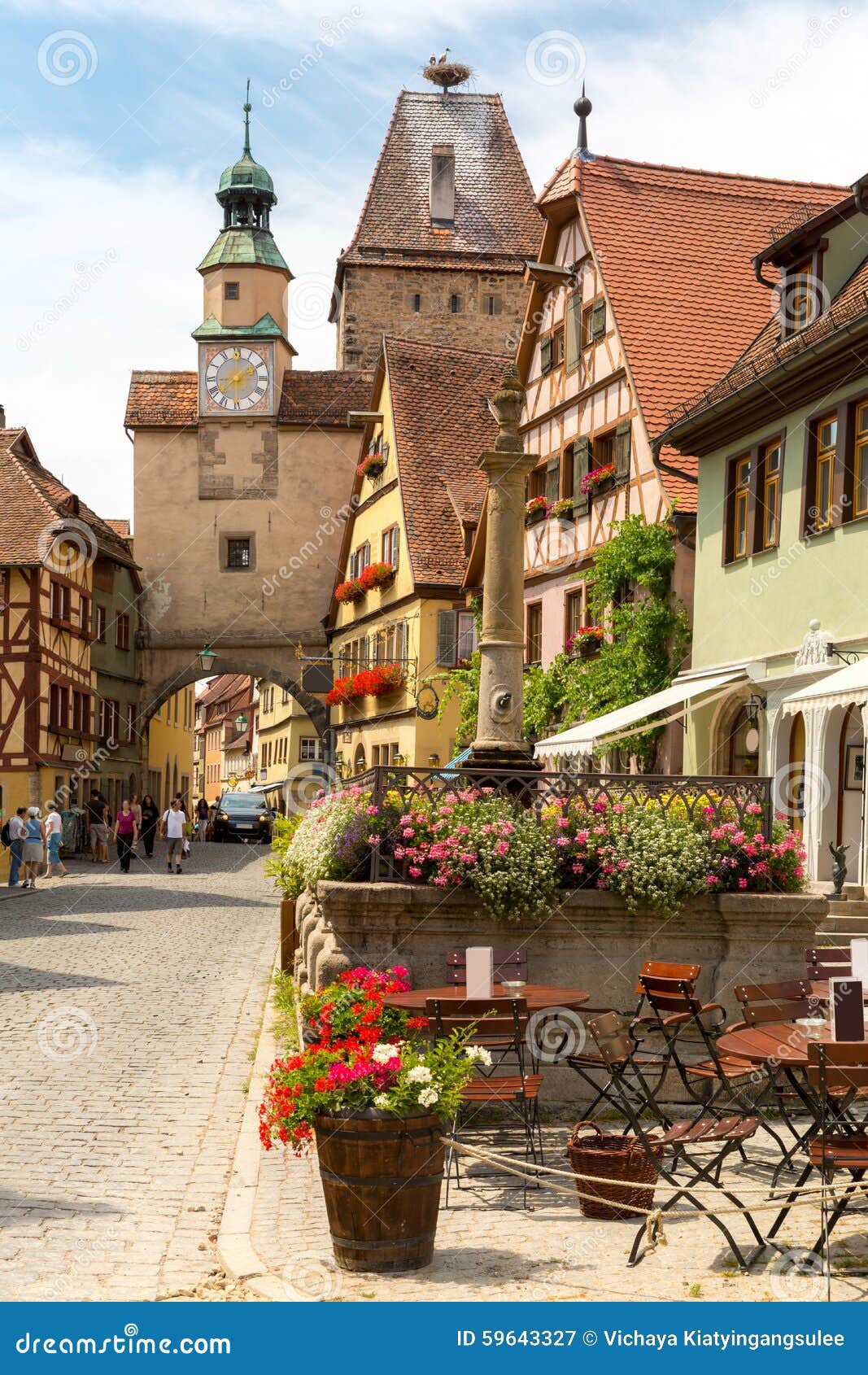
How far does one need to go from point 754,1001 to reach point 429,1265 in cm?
305

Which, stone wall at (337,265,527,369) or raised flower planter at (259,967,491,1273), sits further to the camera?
stone wall at (337,265,527,369)

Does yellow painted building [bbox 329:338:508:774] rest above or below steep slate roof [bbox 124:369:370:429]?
below

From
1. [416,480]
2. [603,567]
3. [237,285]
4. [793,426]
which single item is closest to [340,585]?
[416,480]

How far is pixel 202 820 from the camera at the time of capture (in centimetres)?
5419

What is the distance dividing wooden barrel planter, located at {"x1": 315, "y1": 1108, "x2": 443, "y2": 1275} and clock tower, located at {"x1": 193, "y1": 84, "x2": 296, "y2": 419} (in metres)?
42.1

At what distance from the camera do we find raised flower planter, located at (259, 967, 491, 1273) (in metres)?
6.02

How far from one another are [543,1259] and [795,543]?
42.1 feet

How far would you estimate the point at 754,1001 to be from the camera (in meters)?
8.59

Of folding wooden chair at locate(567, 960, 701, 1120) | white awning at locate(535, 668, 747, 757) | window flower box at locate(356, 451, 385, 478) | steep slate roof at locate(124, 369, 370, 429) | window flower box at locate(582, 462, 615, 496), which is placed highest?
steep slate roof at locate(124, 369, 370, 429)

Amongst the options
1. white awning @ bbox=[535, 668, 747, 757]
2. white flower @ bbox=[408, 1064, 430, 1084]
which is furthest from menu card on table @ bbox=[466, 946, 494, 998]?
white awning @ bbox=[535, 668, 747, 757]

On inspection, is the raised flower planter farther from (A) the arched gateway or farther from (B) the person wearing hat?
(A) the arched gateway

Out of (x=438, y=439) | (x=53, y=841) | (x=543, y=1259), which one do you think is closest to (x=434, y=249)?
(x=438, y=439)

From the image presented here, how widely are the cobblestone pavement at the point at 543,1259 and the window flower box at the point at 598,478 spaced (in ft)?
56.8

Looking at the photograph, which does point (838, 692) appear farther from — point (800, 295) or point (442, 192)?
point (442, 192)
